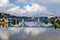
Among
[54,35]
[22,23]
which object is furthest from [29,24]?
[54,35]

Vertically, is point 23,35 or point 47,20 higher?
point 47,20

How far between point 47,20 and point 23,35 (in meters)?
0.79

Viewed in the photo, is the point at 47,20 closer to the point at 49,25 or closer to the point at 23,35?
the point at 49,25

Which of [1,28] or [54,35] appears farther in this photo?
[1,28]

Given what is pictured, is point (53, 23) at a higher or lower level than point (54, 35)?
higher

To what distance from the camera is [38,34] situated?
3.93 meters

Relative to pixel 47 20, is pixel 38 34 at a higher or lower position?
lower

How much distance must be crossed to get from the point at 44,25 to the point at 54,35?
417 millimetres

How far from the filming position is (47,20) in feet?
13.1

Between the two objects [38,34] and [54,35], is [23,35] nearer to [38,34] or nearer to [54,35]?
[38,34]

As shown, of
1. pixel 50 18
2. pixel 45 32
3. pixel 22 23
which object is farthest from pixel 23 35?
pixel 50 18

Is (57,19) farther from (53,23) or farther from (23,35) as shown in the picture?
(23,35)

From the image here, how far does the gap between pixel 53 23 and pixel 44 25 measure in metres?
0.26

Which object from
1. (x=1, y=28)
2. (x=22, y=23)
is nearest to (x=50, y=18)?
(x=22, y=23)
